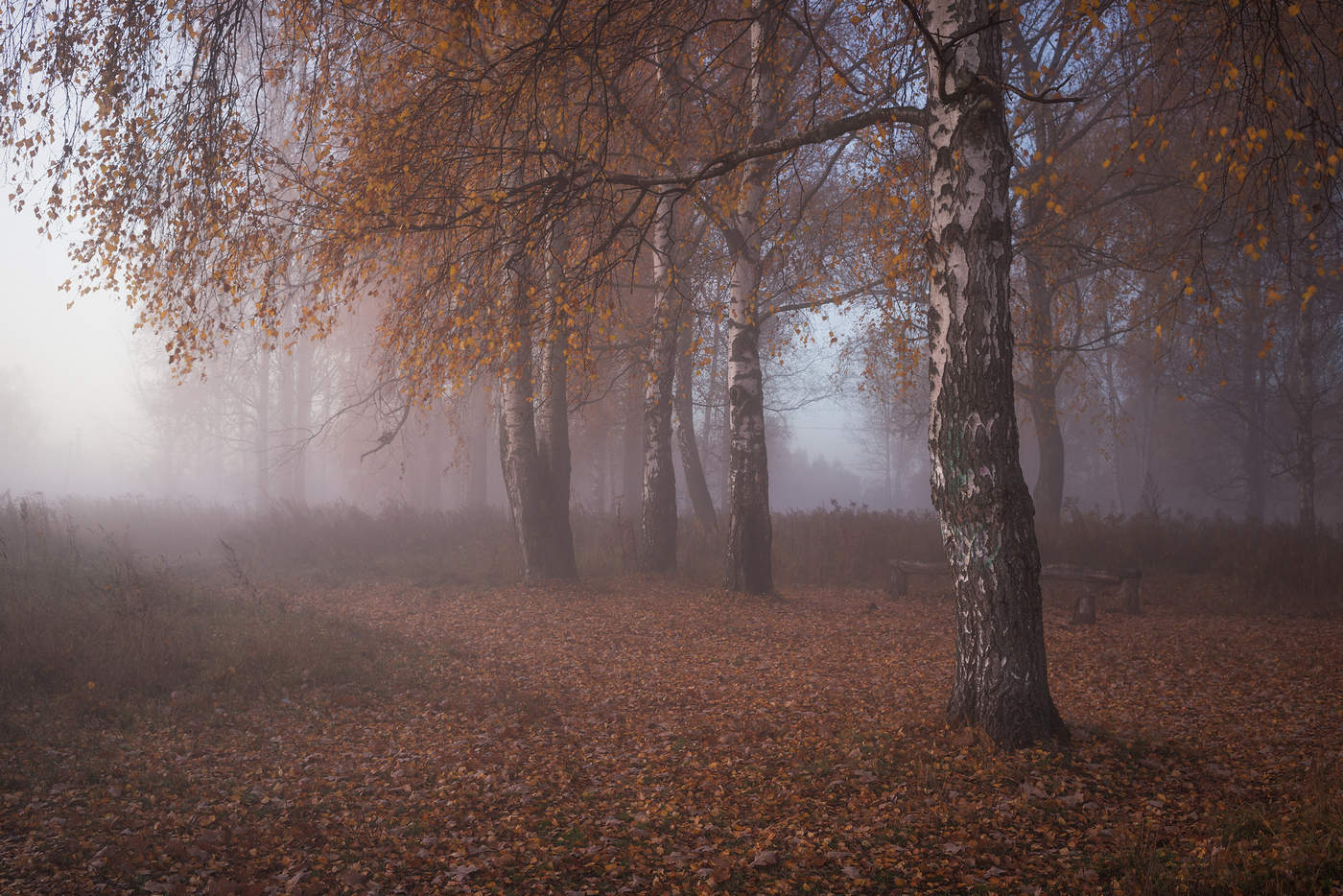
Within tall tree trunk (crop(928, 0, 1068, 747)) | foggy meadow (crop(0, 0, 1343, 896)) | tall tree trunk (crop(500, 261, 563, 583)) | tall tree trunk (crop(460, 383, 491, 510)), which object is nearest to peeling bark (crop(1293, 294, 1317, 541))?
foggy meadow (crop(0, 0, 1343, 896))

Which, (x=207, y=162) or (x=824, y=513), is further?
(x=824, y=513)

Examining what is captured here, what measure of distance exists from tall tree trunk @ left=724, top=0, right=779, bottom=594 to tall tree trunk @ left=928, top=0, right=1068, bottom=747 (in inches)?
213

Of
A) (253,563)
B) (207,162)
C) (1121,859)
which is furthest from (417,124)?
(253,563)

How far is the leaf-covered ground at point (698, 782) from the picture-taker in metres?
3.68

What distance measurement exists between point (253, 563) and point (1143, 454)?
3237 cm

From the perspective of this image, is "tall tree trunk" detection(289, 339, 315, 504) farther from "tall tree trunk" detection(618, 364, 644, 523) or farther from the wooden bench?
the wooden bench

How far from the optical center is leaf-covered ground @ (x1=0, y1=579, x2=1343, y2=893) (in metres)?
3.68

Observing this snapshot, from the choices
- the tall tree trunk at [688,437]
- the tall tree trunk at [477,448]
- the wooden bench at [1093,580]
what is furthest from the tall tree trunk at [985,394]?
the tall tree trunk at [477,448]

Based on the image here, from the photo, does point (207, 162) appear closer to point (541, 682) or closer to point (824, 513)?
point (541, 682)

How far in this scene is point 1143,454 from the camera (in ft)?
104

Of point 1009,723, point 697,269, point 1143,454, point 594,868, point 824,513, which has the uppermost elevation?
point 697,269

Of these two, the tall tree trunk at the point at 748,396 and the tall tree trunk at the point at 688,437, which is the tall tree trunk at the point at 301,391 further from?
the tall tree trunk at the point at 748,396

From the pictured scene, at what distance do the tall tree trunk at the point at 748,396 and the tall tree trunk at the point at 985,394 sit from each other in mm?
5418

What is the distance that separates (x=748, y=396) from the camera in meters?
10.8
